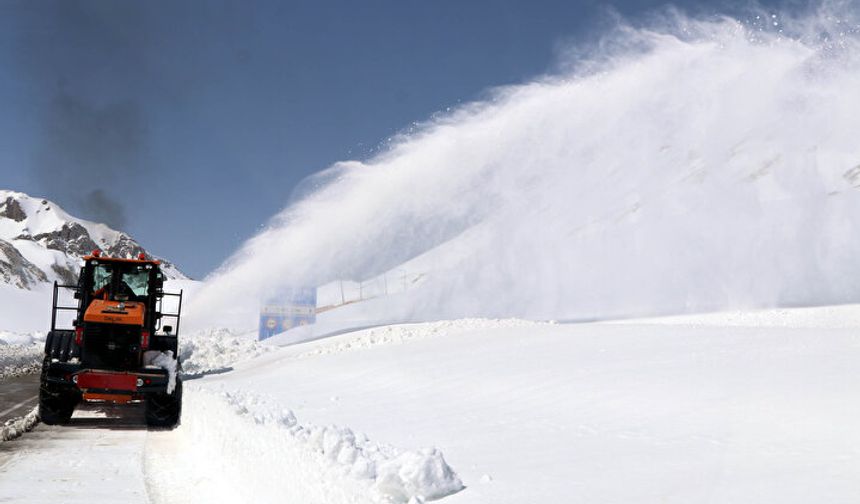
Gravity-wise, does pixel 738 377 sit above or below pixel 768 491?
above

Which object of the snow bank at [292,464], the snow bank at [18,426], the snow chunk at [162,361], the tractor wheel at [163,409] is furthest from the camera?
the snow chunk at [162,361]

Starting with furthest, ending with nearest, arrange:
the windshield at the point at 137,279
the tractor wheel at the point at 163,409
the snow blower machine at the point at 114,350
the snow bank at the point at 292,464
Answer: the windshield at the point at 137,279 < the tractor wheel at the point at 163,409 < the snow blower machine at the point at 114,350 < the snow bank at the point at 292,464

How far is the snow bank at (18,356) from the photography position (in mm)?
23362

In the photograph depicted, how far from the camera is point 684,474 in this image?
184 inches

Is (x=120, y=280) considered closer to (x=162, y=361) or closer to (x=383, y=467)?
(x=162, y=361)

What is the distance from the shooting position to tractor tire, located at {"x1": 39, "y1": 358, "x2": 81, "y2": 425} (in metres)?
10.5

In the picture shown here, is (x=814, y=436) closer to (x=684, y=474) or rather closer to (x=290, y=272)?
(x=684, y=474)

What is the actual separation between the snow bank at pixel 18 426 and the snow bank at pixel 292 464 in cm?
228

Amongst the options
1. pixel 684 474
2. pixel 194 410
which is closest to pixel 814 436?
pixel 684 474

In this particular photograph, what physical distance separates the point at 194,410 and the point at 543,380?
502cm

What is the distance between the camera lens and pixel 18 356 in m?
29.5

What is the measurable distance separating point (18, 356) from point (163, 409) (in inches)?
896

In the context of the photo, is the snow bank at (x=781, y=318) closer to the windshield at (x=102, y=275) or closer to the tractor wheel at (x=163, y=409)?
the tractor wheel at (x=163, y=409)

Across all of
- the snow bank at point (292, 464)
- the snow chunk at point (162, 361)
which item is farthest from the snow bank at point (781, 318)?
the snow bank at point (292, 464)
